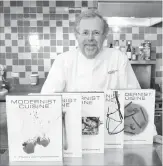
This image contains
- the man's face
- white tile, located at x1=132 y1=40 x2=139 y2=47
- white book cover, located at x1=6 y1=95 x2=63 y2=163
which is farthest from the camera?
white tile, located at x1=132 y1=40 x2=139 y2=47

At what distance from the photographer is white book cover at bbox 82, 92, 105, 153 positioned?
35.0 inches

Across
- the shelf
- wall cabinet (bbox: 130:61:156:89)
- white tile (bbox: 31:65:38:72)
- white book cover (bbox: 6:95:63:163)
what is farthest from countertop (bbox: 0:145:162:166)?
white tile (bbox: 31:65:38:72)

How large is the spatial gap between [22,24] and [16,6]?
22cm

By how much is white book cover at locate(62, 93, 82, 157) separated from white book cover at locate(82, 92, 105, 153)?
0.03 m

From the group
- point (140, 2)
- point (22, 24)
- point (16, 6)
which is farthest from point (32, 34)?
point (140, 2)

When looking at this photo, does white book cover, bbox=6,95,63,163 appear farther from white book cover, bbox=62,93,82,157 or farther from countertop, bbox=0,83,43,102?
countertop, bbox=0,83,43,102

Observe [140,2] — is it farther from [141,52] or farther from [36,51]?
[36,51]

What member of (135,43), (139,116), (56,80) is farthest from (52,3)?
(139,116)

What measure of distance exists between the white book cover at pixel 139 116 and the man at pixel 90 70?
0.43 meters

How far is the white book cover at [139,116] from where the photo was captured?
946 mm

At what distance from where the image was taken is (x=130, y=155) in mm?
912

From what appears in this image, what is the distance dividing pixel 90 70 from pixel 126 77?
22cm

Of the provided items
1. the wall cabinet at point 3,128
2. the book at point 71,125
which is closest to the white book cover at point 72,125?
the book at point 71,125

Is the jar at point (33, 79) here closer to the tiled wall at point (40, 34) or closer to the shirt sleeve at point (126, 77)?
the tiled wall at point (40, 34)
